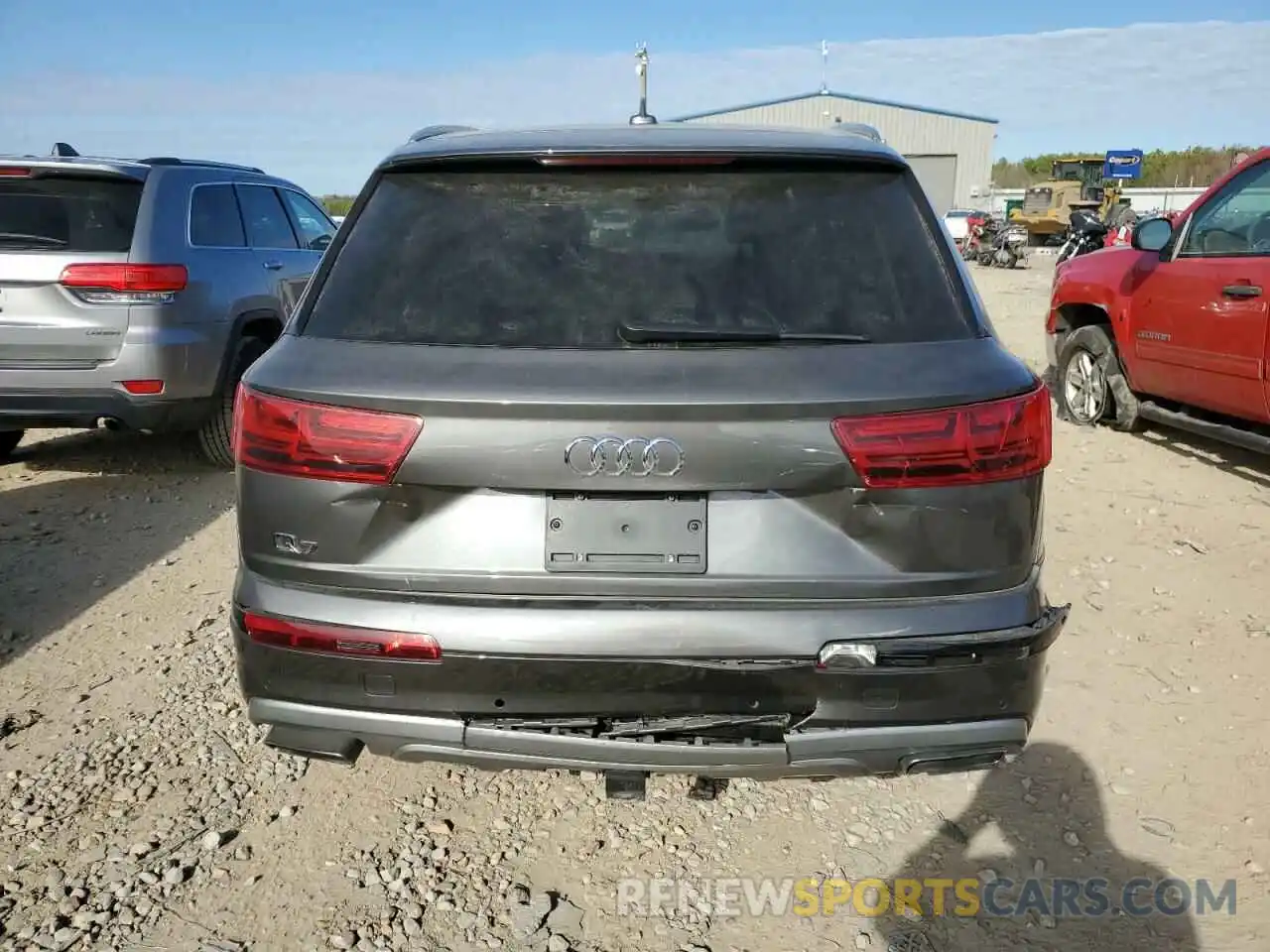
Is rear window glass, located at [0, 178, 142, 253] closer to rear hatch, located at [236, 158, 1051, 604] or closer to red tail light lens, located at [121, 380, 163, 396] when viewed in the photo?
red tail light lens, located at [121, 380, 163, 396]

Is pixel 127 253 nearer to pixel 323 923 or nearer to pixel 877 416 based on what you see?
pixel 323 923

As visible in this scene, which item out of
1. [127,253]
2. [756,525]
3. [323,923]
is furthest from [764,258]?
[127,253]

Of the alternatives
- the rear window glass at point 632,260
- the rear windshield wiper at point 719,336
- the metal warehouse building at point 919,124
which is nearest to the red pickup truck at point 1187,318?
the rear window glass at point 632,260

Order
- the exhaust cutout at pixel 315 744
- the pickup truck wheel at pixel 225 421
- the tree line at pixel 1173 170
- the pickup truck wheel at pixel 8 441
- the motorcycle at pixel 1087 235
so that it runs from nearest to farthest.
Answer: the exhaust cutout at pixel 315 744 < the pickup truck wheel at pixel 225 421 < the pickup truck wheel at pixel 8 441 < the motorcycle at pixel 1087 235 < the tree line at pixel 1173 170

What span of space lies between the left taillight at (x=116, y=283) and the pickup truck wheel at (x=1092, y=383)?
6.15 meters

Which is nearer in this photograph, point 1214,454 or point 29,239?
point 29,239

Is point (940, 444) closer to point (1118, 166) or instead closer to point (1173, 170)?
point (1118, 166)

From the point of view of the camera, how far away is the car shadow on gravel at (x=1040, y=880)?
2.23m

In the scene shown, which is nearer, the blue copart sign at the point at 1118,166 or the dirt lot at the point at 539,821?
the dirt lot at the point at 539,821

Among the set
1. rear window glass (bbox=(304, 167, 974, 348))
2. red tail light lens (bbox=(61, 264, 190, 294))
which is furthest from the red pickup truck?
red tail light lens (bbox=(61, 264, 190, 294))

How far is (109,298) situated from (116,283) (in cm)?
10

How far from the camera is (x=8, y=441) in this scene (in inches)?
249

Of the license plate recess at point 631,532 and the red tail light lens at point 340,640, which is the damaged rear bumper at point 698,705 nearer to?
the red tail light lens at point 340,640

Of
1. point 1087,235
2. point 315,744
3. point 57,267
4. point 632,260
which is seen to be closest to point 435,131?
point 632,260
